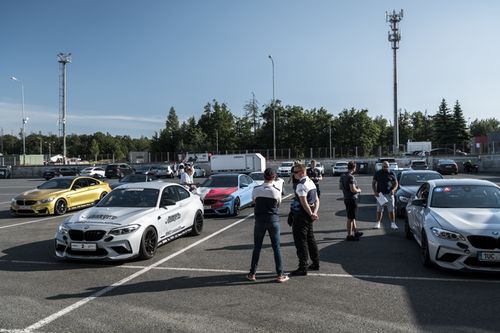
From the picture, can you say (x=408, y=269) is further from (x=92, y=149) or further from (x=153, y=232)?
(x=92, y=149)

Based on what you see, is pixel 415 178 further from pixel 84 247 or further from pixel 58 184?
pixel 58 184

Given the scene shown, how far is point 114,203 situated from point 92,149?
13694 cm

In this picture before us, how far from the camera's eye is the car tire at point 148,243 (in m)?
7.92

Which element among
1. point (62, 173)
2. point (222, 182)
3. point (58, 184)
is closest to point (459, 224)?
point (222, 182)

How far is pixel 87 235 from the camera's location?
25.2 ft

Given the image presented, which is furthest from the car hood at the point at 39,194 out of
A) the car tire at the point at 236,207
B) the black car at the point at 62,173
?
the black car at the point at 62,173

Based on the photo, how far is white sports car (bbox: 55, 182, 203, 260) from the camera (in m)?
7.62

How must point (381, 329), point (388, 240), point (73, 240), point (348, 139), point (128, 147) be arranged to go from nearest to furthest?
point (381, 329), point (73, 240), point (388, 240), point (348, 139), point (128, 147)

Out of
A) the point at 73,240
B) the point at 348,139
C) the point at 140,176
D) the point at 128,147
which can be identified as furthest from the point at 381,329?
the point at 128,147

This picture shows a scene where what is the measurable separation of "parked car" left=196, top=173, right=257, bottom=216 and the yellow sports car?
464cm

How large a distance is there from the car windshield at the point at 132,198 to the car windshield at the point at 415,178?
816cm

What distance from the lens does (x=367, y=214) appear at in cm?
1427

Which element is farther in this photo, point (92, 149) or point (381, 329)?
point (92, 149)

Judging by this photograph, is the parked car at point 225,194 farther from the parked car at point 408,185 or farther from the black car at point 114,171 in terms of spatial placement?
the black car at point 114,171
